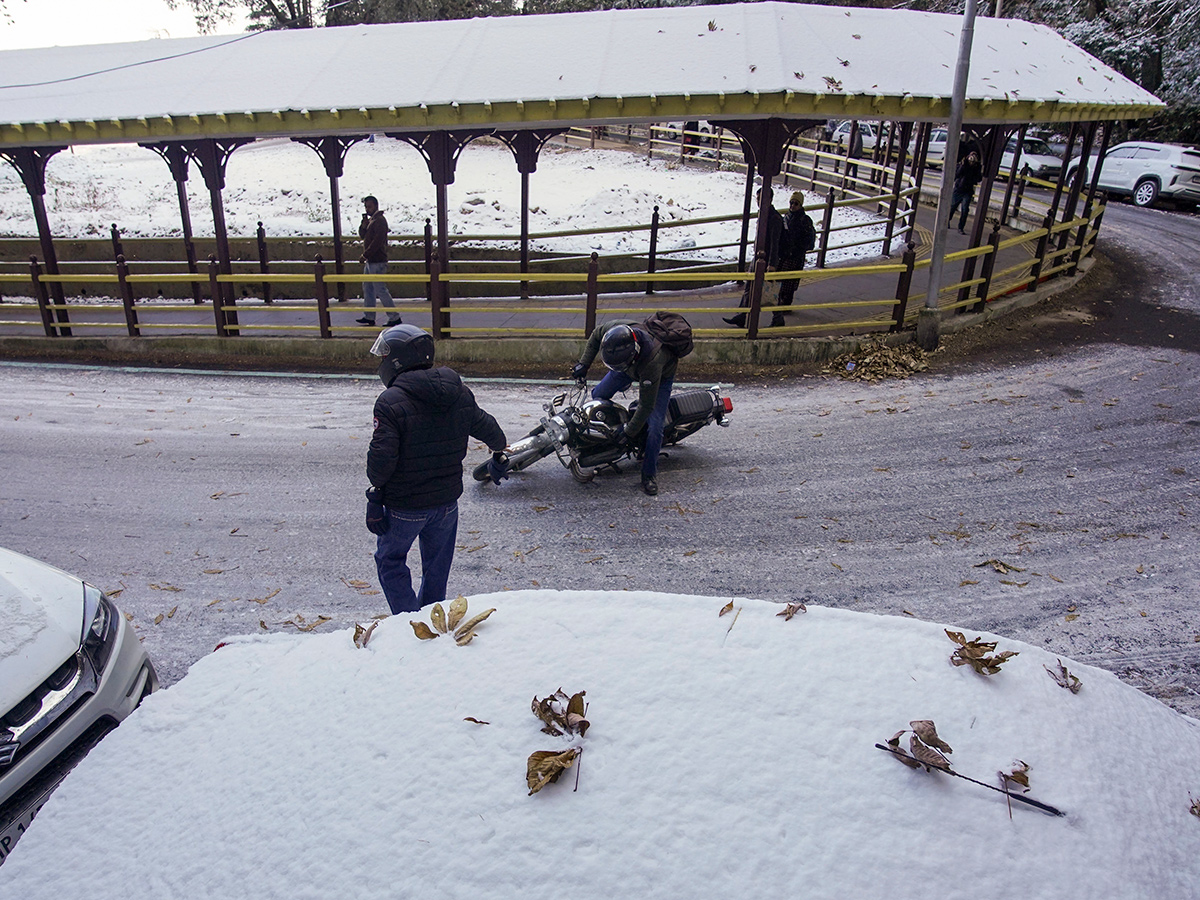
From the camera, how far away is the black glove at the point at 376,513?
4.73 metres

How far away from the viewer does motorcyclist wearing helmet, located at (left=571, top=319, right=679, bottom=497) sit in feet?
22.4

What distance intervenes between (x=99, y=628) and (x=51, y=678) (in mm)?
431

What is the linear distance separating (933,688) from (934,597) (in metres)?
3.25

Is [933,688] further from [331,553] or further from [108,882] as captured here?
[331,553]

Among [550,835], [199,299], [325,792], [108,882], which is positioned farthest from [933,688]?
[199,299]

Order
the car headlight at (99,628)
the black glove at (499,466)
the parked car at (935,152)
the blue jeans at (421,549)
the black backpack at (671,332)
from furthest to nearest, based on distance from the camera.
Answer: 1. the parked car at (935,152)
2. the black glove at (499,466)
3. the black backpack at (671,332)
4. the blue jeans at (421,549)
5. the car headlight at (99,628)

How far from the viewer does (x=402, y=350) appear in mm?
4652

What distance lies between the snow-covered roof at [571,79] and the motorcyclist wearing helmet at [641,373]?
5398 mm

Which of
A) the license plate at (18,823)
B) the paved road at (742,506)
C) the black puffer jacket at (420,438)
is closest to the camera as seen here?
the license plate at (18,823)

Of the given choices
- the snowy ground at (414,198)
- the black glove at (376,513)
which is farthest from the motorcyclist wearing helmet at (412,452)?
the snowy ground at (414,198)

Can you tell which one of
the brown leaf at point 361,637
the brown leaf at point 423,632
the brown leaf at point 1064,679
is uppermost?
the brown leaf at point 1064,679

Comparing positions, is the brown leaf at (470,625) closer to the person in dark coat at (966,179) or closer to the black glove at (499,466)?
the black glove at (499,466)

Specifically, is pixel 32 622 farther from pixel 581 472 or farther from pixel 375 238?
pixel 375 238

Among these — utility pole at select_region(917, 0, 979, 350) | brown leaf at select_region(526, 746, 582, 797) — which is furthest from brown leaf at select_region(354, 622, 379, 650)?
utility pole at select_region(917, 0, 979, 350)
